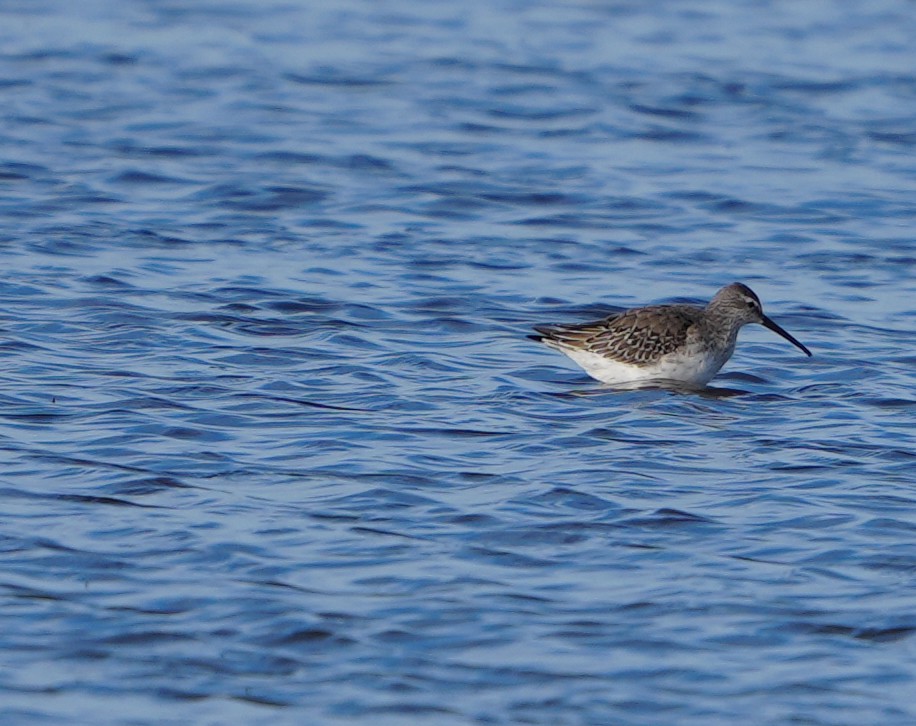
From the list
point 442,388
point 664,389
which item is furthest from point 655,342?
point 442,388

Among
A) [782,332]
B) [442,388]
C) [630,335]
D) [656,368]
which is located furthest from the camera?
[782,332]

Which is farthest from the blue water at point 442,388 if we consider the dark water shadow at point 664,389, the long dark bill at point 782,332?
the long dark bill at point 782,332

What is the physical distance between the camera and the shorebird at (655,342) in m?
11.9

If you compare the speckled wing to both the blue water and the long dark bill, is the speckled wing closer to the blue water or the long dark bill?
the blue water

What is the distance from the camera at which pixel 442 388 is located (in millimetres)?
11500

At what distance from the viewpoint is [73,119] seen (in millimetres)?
19625

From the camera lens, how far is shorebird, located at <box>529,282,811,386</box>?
11.9 m

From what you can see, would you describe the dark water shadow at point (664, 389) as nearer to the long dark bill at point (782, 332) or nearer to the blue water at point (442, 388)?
the blue water at point (442, 388)

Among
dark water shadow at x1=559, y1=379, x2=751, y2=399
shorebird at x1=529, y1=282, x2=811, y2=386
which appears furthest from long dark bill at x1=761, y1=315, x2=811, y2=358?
dark water shadow at x1=559, y1=379, x2=751, y2=399

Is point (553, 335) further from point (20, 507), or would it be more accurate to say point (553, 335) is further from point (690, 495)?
point (20, 507)

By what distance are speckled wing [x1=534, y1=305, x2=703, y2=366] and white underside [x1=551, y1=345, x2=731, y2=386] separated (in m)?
0.04

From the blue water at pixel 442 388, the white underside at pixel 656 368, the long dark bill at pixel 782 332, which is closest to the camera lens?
the blue water at pixel 442 388

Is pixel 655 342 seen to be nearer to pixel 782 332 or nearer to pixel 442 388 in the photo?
pixel 782 332

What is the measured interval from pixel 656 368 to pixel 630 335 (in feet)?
0.98
